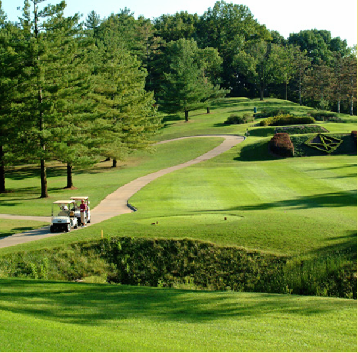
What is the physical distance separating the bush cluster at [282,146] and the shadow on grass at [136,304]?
36.4m

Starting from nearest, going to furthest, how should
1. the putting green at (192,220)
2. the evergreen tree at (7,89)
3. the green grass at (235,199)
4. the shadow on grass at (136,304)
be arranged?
the shadow on grass at (136,304), the green grass at (235,199), the putting green at (192,220), the evergreen tree at (7,89)

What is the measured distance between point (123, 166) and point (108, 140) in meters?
8.93

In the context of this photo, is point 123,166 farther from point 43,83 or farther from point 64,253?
point 64,253

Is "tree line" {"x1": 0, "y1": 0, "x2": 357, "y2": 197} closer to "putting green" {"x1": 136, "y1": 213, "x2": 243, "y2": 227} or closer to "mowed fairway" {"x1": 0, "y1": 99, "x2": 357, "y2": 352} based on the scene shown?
"mowed fairway" {"x1": 0, "y1": 99, "x2": 357, "y2": 352}

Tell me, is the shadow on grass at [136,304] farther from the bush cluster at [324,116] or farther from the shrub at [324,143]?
the bush cluster at [324,116]

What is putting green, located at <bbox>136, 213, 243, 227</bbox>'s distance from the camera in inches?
832

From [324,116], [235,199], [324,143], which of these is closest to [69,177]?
[235,199]

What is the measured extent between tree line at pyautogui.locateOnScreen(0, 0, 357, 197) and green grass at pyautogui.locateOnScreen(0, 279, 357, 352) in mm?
21887

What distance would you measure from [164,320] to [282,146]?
39.9 metres

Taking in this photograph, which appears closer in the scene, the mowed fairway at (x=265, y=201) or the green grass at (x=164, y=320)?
the green grass at (x=164, y=320)

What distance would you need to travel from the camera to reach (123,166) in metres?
53.4

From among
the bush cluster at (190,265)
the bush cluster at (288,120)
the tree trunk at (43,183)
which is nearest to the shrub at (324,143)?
the bush cluster at (288,120)

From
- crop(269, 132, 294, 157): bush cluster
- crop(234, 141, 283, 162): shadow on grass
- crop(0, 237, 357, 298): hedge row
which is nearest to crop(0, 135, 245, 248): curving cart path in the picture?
crop(234, 141, 283, 162): shadow on grass

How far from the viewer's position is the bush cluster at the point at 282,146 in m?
48.0
